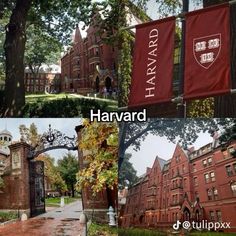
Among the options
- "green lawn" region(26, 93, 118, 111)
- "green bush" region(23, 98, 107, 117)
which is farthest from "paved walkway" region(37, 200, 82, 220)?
"green lawn" region(26, 93, 118, 111)

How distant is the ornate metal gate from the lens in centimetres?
764

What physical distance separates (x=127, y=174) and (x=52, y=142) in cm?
133

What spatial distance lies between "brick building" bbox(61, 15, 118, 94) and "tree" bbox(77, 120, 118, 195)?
0.83m

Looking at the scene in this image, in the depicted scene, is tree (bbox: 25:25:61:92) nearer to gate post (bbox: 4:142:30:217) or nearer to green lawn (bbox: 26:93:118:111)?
green lawn (bbox: 26:93:118:111)

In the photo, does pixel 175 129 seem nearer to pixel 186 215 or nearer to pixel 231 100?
pixel 186 215

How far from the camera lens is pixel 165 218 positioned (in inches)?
271

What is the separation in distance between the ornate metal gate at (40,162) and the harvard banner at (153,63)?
1107 mm

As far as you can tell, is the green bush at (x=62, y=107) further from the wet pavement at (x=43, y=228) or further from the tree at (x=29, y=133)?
the wet pavement at (x=43, y=228)

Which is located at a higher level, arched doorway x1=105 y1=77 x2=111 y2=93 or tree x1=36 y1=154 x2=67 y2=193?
arched doorway x1=105 y1=77 x2=111 y2=93

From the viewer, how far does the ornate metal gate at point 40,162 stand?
301 inches

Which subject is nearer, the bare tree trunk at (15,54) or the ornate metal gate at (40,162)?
the ornate metal gate at (40,162)

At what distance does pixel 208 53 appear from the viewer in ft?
23.1

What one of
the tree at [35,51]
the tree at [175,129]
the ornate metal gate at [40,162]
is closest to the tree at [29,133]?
the ornate metal gate at [40,162]

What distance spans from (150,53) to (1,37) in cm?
238
